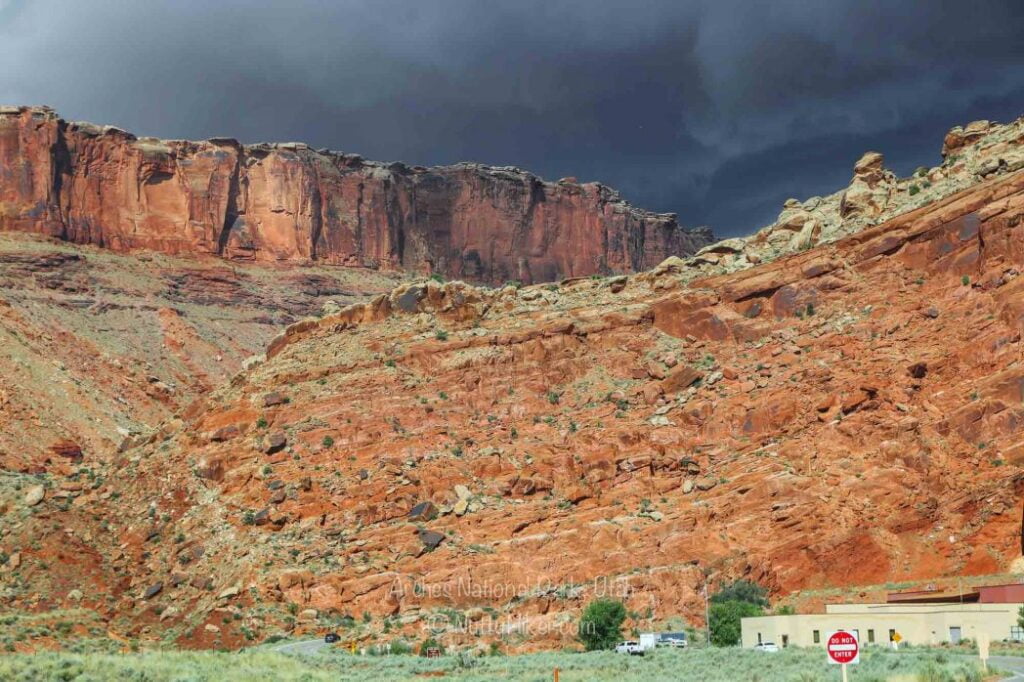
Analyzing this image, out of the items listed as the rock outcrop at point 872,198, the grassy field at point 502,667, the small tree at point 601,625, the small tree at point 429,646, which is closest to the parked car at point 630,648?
the small tree at point 601,625

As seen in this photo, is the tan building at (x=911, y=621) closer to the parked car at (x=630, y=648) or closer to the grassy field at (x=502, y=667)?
the parked car at (x=630, y=648)

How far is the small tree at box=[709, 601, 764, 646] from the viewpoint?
152 ft

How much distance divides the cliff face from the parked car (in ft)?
302

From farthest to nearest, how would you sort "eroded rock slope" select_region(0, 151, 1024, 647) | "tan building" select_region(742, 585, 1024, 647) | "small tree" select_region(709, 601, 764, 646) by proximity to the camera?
"eroded rock slope" select_region(0, 151, 1024, 647), "small tree" select_region(709, 601, 764, 646), "tan building" select_region(742, 585, 1024, 647)

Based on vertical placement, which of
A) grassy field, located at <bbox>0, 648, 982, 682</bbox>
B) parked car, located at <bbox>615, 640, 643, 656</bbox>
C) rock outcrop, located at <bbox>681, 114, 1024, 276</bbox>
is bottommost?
grassy field, located at <bbox>0, 648, 982, 682</bbox>

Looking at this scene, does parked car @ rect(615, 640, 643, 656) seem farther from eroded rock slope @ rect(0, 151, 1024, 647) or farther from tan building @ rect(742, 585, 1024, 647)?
eroded rock slope @ rect(0, 151, 1024, 647)

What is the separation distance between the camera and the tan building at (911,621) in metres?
41.6

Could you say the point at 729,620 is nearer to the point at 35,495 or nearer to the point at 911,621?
the point at 911,621

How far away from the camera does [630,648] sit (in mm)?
44188

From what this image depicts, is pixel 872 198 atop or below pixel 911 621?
atop

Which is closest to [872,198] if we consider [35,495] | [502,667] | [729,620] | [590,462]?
[590,462]

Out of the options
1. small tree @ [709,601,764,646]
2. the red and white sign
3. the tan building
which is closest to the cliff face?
small tree @ [709,601,764,646]

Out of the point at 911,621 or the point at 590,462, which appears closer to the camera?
the point at 911,621

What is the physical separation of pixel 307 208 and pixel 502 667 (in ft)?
344
